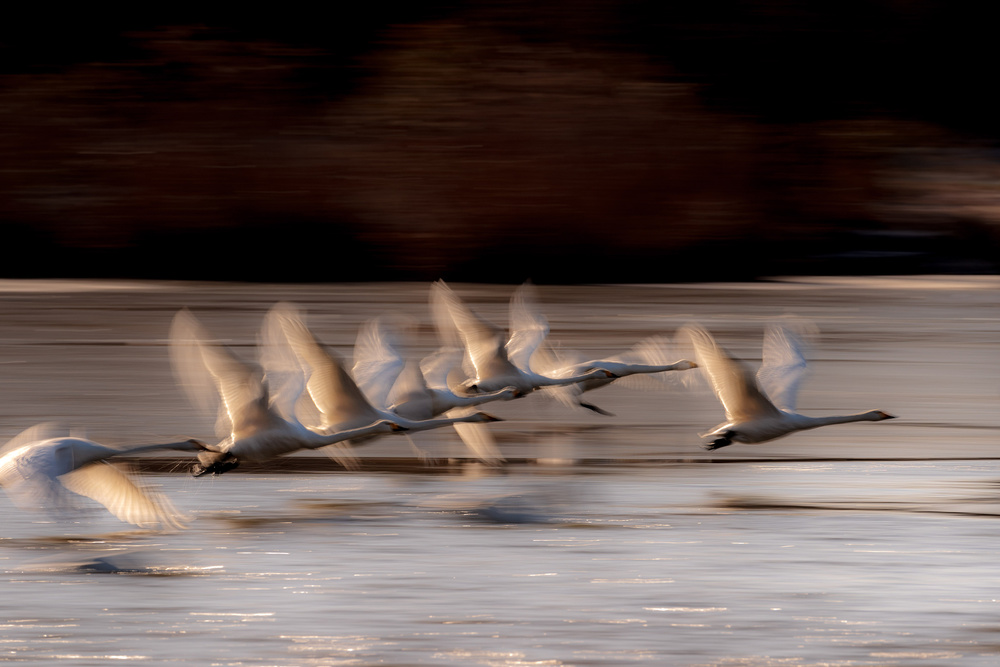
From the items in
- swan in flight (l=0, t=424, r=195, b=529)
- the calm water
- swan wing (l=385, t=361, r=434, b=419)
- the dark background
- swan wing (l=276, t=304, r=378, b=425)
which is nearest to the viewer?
the calm water

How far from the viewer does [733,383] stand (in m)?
10.5

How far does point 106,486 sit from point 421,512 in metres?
1.94

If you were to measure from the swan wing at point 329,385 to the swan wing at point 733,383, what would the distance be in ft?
6.20

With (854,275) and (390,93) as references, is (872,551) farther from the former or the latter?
(390,93)

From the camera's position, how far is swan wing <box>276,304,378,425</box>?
32.4 ft

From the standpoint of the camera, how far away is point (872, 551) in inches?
348

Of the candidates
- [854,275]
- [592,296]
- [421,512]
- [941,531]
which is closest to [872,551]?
[941,531]

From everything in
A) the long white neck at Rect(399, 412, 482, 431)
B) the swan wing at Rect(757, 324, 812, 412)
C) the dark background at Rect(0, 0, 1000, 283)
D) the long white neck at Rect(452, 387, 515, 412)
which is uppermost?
the dark background at Rect(0, 0, 1000, 283)

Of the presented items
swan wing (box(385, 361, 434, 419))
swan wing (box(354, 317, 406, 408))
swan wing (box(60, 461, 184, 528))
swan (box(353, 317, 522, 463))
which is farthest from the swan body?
swan wing (box(60, 461, 184, 528))

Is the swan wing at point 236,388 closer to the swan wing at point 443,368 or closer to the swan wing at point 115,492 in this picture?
the swan wing at point 115,492

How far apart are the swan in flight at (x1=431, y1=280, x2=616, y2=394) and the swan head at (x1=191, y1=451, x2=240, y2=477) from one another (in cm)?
254

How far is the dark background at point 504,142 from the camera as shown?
137 feet

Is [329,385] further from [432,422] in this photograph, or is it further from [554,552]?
[554,552]

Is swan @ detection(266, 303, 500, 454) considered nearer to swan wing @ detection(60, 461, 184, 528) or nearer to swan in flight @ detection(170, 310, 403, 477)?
swan in flight @ detection(170, 310, 403, 477)
